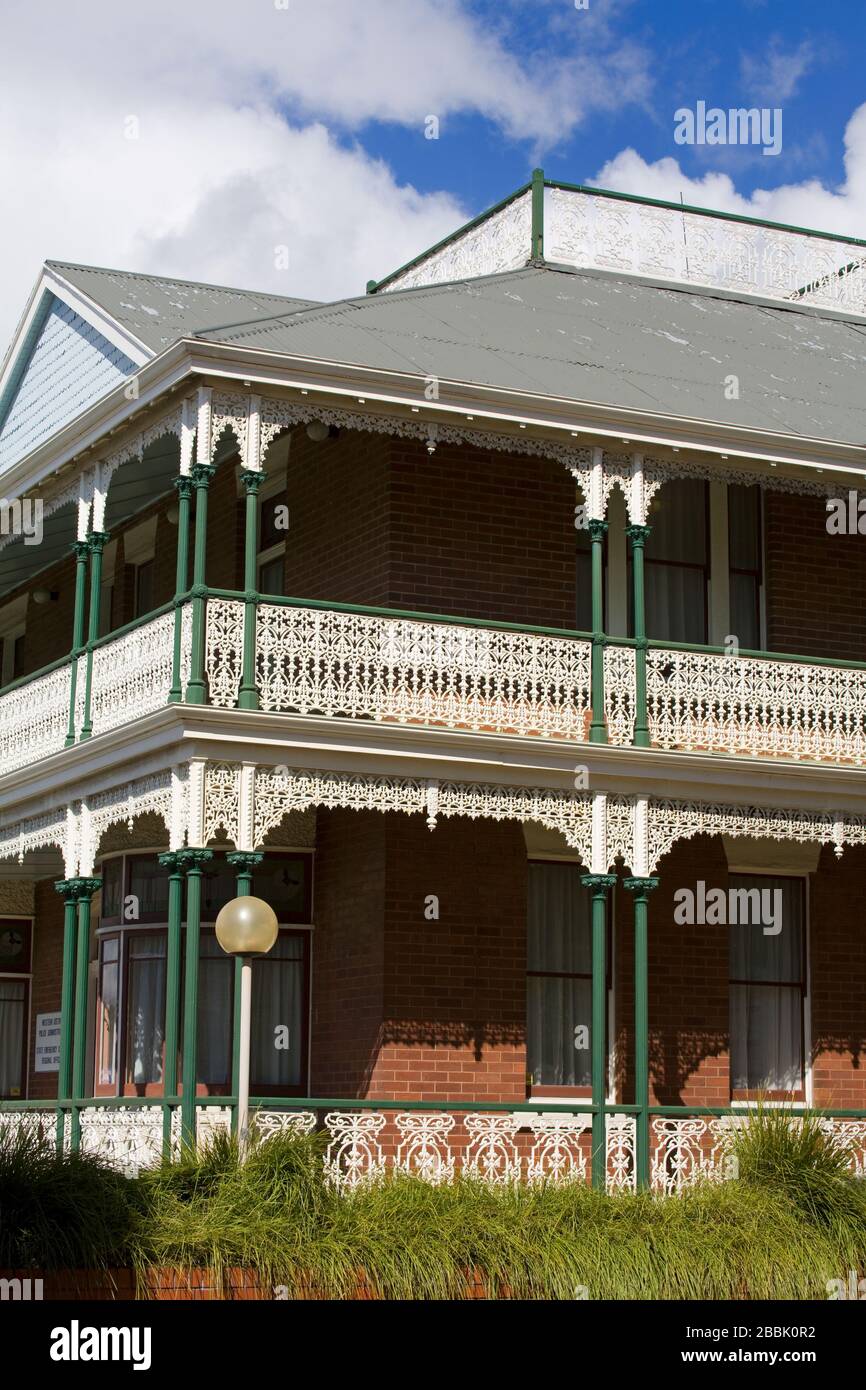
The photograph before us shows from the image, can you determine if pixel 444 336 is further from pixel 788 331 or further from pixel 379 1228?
pixel 379 1228

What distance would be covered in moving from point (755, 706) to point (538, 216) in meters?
7.51

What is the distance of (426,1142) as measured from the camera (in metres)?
15.6

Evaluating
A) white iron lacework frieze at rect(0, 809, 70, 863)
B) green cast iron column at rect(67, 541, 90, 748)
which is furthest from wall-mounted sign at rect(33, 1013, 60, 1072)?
green cast iron column at rect(67, 541, 90, 748)

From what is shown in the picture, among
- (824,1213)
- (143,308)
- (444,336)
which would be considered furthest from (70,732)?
(824,1213)

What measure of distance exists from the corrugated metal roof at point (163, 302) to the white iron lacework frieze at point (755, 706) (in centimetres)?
655

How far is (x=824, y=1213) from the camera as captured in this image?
14.5 m

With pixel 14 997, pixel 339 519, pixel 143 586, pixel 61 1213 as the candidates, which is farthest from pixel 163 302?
pixel 61 1213

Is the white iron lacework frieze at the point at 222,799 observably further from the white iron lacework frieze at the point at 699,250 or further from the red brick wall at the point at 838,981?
the white iron lacework frieze at the point at 699,250

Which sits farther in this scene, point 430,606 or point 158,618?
point 430,606

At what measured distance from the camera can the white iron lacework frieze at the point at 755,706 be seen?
17344 mm

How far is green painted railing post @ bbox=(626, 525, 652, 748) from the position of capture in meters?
17.0

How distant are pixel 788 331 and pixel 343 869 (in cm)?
854

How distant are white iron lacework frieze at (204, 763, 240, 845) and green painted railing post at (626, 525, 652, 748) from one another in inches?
134

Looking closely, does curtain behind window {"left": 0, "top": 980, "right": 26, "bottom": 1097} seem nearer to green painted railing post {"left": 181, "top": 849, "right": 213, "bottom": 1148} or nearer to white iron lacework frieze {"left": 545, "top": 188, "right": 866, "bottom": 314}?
green painted railing post {"left": 181, "top": 849, "right": 213, "bottom": 1148}
